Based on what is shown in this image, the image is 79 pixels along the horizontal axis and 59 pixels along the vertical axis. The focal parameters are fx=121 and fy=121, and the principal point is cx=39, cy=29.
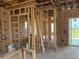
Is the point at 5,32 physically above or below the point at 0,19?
below

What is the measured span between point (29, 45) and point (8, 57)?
4.41 m

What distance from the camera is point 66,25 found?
28.6 ft

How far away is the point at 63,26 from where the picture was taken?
8.83 m

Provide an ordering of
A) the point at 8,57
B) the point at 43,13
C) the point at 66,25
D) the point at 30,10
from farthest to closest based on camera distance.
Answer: the point at 66,25 < the point at 43,13 < the point at 30,10 < the point at 8,57

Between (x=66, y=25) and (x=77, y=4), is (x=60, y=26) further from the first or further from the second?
(x=77, y=4)

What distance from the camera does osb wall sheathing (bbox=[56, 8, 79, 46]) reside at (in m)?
8.55

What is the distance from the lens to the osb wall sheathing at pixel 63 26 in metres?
8.55

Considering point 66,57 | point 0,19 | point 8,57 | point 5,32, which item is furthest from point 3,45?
point 8,57

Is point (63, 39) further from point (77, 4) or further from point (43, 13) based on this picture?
point (77, 4)

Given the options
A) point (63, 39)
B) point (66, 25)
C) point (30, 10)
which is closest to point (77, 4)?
point (30, 10)

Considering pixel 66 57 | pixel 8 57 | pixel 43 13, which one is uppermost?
pixel 43 13

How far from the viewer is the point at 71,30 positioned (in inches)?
344

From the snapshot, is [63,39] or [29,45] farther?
[63,39]

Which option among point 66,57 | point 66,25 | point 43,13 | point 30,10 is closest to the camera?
point 66,57
